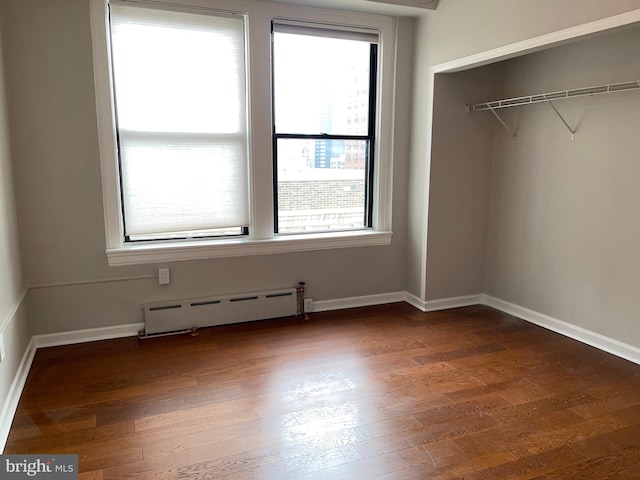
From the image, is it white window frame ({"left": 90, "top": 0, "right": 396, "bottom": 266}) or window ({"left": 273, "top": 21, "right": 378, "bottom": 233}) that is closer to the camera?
white window frame ({"left": 90, "top": 0, "right": 396, "bottom": 266})

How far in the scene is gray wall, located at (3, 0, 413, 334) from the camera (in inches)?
118

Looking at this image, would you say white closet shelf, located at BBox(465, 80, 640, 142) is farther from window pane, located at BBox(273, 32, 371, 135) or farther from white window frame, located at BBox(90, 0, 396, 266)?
window pane, located at BBox(273, 32, 371, 135)

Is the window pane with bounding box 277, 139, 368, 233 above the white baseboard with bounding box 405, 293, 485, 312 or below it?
above

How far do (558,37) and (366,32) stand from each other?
5.42 feet

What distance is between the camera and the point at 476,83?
12.9 feet

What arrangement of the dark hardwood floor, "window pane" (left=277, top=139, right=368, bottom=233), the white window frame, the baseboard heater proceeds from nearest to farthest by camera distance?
the dark hardwood floor, the white window frame, the baseboard heater, "window pane" (left=277, top=139, right=368, bottom=233)

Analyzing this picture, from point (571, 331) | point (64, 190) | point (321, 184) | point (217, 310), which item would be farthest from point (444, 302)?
point (64, 190)

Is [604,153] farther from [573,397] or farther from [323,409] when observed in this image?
[323,409]

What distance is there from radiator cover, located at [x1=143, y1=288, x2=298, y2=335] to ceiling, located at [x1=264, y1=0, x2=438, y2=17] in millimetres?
2215

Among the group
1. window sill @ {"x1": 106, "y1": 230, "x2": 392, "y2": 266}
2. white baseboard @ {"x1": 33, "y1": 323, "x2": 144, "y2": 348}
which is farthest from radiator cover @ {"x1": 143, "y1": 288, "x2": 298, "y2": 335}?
window sill @ {"x1": 106, "y1": 230, "x2": 392, "y2": 266}

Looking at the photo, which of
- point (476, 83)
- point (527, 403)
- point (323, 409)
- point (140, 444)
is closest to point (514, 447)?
point (527, 403)

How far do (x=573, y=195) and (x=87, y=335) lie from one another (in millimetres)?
3643

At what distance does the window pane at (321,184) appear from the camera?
3857mm

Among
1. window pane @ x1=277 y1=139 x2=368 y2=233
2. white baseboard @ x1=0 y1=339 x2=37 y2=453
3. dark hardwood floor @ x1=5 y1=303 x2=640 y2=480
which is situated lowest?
dark hardwood floor @ x1=5 y1=303 x2=640 y2=480
